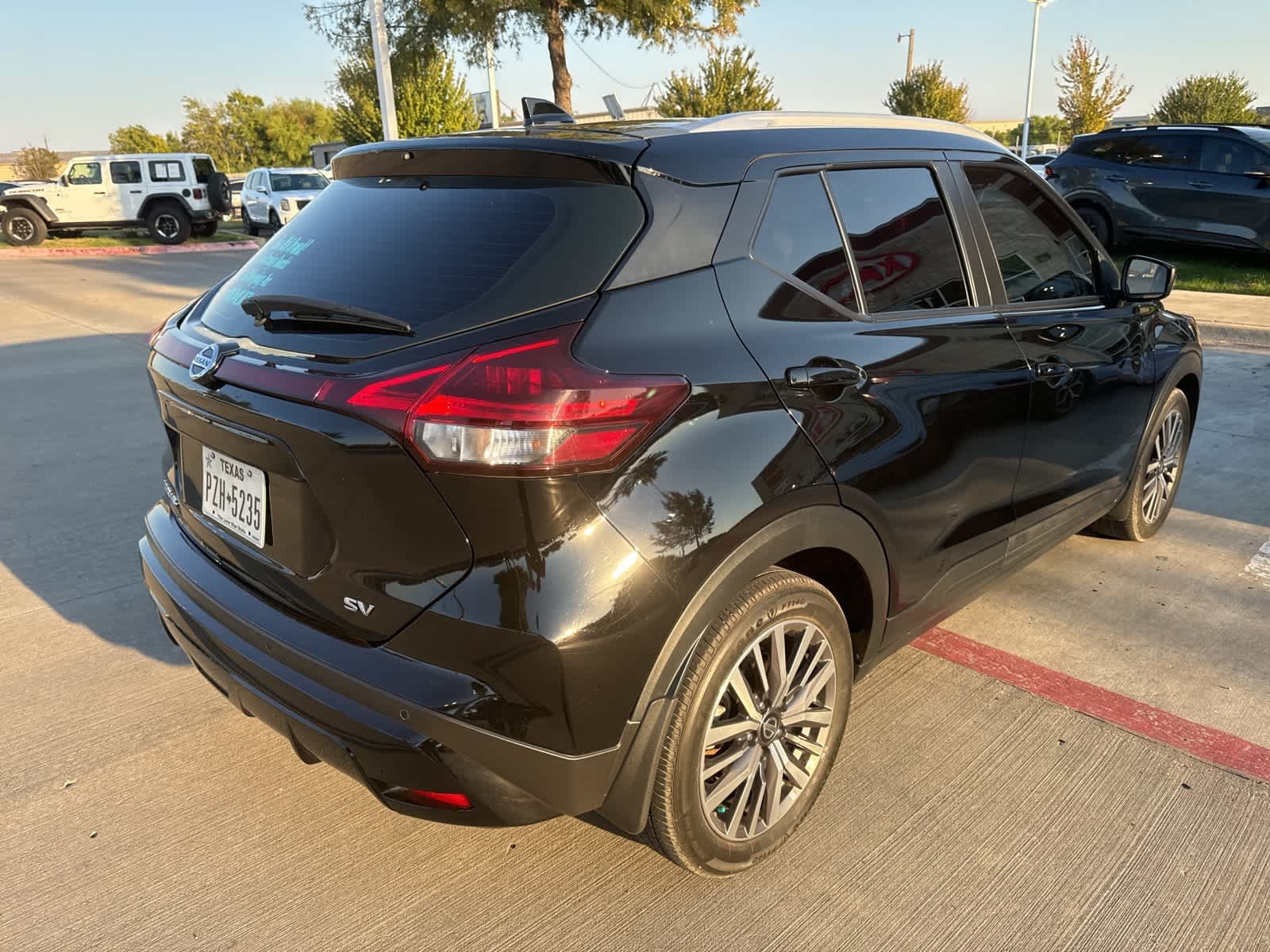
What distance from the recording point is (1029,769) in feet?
9.23

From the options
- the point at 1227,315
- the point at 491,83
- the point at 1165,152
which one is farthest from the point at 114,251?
the point at 1227,315

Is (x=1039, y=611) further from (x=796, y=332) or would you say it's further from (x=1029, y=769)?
(x=796, y=332)

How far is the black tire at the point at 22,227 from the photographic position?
22.0m

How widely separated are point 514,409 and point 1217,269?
1343cm

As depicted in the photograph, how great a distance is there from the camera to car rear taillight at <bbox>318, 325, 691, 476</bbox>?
6.01ft

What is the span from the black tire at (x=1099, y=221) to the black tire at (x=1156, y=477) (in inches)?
366

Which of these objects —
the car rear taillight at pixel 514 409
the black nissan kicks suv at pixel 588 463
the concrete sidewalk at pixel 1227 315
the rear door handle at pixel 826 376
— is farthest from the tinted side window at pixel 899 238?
the concrete sidewalk at pixel 1227 315

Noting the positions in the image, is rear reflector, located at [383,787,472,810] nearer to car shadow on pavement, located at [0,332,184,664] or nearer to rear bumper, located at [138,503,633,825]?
rear bumper, located at [138,503,633,825]

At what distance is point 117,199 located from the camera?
2238cm

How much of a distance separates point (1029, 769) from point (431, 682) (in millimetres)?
1863

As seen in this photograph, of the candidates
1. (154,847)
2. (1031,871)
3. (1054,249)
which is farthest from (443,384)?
(1054,249)

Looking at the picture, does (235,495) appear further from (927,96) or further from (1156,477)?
(927,96)

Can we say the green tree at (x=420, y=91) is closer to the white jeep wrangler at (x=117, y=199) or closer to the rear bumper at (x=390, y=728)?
the white jeep wrangler at (x=117, y=199)

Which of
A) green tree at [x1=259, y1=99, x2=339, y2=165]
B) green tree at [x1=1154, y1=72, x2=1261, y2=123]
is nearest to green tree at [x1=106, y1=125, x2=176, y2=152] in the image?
green tree at [x1=259, y1=99, x2=339, y2=165]
